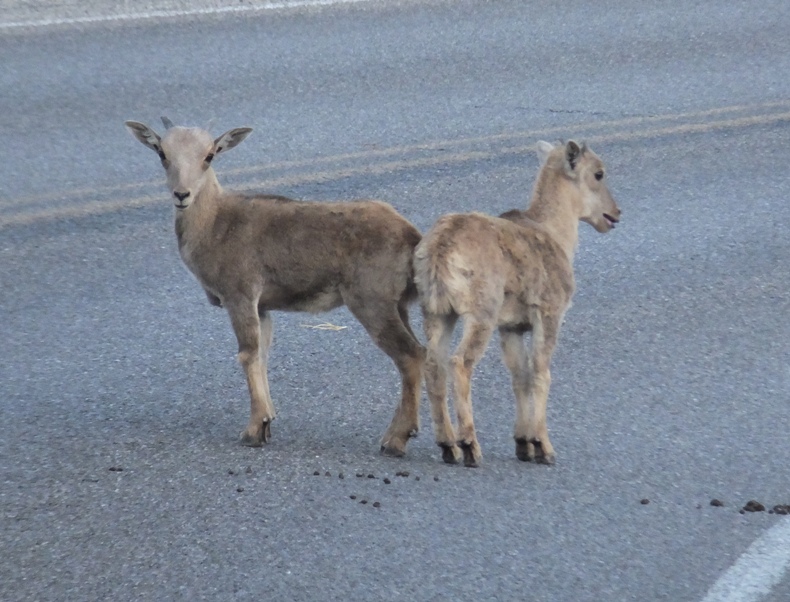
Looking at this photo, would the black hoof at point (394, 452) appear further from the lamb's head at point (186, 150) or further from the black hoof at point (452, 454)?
the lamb's head at point (186, 150)

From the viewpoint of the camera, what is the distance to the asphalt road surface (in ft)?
17.5

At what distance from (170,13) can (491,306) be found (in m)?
9.53

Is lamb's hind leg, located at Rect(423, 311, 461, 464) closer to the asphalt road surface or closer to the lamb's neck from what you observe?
the asphalt road surface

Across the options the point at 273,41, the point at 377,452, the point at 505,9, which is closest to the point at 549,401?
the point at 377,452

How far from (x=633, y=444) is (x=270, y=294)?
1.99 meters

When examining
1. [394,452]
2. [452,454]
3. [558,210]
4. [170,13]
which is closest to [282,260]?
[394,452]

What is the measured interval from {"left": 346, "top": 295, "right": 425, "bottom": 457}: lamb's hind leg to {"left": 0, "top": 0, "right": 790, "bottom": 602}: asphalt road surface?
0.13 m

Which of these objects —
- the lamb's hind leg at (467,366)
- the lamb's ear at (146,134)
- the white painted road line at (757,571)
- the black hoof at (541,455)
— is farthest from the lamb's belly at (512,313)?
the lamb's ear at (146,134)

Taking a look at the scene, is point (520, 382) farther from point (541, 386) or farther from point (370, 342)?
point (370, 342)

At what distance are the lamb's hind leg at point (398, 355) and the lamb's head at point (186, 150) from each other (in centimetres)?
104

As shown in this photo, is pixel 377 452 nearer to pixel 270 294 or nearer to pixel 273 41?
pixel 270 294

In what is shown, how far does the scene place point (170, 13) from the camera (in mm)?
14531

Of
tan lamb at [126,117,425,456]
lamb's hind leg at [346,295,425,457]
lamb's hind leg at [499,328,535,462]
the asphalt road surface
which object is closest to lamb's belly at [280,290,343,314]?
tan lamb at [126,117,425,456]

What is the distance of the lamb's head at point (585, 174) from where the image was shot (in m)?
7.12
